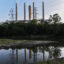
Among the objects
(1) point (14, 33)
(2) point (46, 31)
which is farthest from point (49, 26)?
(1) point (14, 33)

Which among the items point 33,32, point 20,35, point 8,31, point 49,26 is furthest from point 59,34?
point 8,31

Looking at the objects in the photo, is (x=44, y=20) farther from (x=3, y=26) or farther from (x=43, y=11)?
(x=3, y=26)

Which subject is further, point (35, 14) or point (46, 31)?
point (35, 14)

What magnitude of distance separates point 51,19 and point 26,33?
616 inches

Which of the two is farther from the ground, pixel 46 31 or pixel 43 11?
pixel 43 11

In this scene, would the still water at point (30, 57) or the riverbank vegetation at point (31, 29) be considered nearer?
the still water at point (30, 57)

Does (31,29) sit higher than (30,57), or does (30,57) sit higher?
(31,29)

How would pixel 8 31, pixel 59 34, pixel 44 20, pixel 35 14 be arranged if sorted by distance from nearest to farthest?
pixel 59 34
pixel 8 31
pixel 44 20
pixel 35 14

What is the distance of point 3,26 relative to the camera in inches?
3073

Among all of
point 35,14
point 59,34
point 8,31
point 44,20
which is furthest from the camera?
point 35,14

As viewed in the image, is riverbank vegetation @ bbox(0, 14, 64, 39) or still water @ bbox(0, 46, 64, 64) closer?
still water @ bbox(0, 46, 64, 64)

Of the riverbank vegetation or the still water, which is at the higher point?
the riverbank vegetation

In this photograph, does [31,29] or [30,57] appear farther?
[31,29]

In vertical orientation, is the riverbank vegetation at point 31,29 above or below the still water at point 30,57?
above
